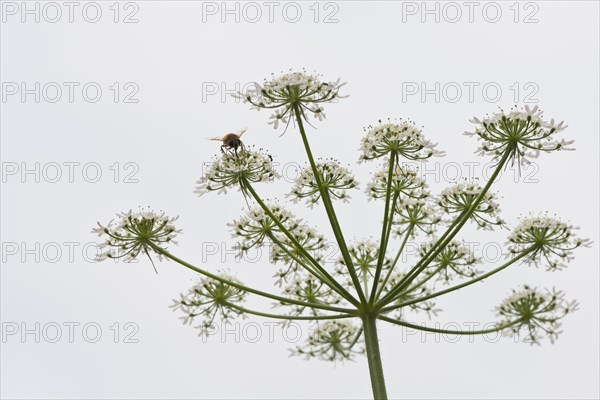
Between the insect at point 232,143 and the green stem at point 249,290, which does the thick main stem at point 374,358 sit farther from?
the insect at point 232,143

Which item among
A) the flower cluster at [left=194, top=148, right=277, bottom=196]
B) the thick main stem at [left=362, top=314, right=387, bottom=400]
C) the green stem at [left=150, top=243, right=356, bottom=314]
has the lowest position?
the thick main stem at [left=362, top=314, right=387, bottom=400]

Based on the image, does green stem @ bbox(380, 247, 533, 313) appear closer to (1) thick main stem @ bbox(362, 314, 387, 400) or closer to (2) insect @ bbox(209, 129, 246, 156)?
(1) thick main stem @ bbox(362, 314, 387, 400)

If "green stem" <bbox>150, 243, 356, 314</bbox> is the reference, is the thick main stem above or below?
below

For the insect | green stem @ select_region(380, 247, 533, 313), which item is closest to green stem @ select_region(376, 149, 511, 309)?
green stem @ select_region(380, 247, 533, 313)

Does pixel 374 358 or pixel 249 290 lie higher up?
pixel 249 290

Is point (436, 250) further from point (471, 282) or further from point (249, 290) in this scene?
point (249, 290)

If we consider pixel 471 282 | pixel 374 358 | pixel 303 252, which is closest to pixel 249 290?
pixel 303 252

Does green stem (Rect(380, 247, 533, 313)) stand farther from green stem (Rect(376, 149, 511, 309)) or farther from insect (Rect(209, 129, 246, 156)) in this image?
insect (Rect(209, 129, 246, 156))
